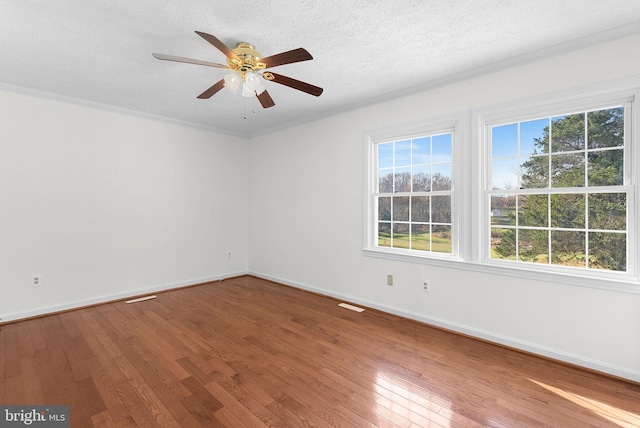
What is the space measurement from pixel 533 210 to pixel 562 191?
27 centimetres

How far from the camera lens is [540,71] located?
2561 millimetres

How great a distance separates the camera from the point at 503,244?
287 centimetres

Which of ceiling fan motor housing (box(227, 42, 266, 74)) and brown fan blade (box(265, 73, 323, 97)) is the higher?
ceiling fan motor housing (box(227, 42, 266, 74))

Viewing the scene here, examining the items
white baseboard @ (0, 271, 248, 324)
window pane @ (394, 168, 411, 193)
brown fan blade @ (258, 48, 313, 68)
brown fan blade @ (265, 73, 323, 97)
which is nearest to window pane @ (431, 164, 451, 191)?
window pane @ (394, 168, 411, 193)

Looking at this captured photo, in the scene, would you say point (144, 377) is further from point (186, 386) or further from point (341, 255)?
Answer: point (341, 255)

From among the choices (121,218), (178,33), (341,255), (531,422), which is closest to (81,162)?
(121,218)

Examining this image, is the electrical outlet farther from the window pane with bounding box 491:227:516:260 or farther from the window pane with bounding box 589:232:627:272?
the window pane with bounding box 589:232:627:272

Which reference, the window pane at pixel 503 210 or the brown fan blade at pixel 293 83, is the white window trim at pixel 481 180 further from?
the brown fan blade at pixel 293 83

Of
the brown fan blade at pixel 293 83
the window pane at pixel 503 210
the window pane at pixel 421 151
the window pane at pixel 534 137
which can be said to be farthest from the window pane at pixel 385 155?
the brown fan blade at pixel 293 83

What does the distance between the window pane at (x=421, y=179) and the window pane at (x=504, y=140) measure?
683mm

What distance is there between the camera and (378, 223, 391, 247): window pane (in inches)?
147

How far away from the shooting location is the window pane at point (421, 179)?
339 centimetres

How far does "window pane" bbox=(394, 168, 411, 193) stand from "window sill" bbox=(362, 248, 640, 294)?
0.77 meters

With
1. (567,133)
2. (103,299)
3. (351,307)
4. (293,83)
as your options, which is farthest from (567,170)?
(103,299)
